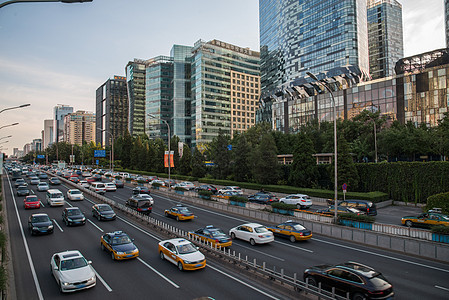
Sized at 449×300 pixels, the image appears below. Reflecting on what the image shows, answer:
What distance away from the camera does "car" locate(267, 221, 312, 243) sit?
20766 mm

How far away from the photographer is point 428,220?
910 inches

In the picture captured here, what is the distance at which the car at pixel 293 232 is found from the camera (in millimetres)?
20766

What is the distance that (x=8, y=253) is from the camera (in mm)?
17750

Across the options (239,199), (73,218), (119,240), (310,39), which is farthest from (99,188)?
(310,39)

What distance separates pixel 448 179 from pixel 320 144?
27727 mm

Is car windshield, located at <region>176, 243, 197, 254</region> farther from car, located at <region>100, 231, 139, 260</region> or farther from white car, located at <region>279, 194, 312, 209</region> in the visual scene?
white car, located at <region>279, 194, 312, 209</region>

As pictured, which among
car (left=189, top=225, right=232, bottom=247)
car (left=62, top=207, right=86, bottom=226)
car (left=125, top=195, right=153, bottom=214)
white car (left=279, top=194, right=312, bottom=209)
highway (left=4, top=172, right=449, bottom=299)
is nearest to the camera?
highway (left=4, top=172, right=449, bottom=299)

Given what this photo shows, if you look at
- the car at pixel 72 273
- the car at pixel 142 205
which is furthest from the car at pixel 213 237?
the car at pixel 142 205

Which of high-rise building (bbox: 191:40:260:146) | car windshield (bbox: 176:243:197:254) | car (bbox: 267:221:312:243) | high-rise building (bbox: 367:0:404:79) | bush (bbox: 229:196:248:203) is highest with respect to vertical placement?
high-rise building (bbox: 367:0:404:79)

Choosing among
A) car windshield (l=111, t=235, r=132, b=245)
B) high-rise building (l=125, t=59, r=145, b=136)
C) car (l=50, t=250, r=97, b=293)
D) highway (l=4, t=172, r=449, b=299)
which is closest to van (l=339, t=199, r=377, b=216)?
highway (l=4, t=172, r=449, b=299)

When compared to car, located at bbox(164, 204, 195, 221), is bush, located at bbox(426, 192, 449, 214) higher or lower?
higher

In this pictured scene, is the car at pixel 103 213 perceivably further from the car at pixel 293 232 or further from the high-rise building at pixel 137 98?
the high-rise building at pixel 137 98

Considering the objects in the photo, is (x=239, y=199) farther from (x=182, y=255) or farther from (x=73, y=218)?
(x=182, y=255)

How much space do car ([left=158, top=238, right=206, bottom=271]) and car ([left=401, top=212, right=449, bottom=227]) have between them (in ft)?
61.7
